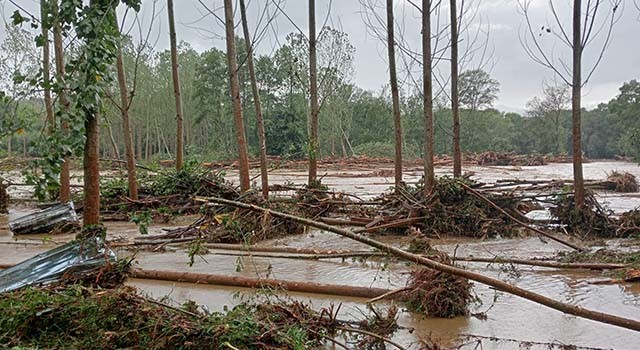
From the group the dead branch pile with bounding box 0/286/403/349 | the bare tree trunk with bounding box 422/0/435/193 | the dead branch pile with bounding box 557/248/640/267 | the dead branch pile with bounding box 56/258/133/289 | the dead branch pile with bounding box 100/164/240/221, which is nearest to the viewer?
the dead branch pile with bounding box 0/286/403/349

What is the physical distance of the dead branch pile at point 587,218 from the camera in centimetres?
893

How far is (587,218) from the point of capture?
29.8 feet

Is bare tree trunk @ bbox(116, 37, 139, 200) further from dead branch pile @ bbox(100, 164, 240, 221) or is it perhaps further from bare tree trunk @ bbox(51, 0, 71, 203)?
bare tree trunk @ bbox(51, 0, 71, 203)

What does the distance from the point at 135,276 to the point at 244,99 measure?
37.3 m

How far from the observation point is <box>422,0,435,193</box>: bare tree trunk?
9734mm

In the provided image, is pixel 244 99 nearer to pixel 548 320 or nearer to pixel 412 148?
pixel 412 148

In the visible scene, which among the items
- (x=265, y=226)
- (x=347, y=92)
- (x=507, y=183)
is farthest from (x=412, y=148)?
(x=265, y=226)

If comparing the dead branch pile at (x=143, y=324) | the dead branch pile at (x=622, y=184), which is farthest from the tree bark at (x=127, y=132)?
the dead branch pile at (x=622, y=184)

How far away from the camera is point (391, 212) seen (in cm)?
1002

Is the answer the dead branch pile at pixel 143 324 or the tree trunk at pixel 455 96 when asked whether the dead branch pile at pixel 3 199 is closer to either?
the dead branch pile at pixel 143 324

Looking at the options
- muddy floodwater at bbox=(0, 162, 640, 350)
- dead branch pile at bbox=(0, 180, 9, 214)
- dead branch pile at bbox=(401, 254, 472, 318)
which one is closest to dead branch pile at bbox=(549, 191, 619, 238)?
muddy floodwater at bbox=(0, 162, 640, 350)

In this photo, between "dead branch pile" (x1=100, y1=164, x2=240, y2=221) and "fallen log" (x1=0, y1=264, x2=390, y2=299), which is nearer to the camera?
"fallen log" (x1=0, y1=264, x2=390, y2=299)

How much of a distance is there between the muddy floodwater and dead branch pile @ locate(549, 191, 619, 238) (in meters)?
0.49

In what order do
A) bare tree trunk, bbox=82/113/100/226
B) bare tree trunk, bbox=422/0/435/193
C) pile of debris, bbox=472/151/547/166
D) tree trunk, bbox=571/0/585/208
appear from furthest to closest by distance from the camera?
pile of debris, bbox=472/151/547/166
bare tree trunk, bbox=422/0/435/193
tree trunk, bbox=571/0/585/208
bare tree trunk, bbox=82/113/100/226
